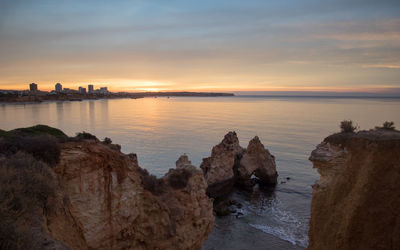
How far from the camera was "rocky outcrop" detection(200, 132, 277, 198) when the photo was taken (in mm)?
25266

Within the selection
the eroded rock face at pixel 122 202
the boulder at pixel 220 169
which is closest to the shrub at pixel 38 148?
the eroded rock face at pixel 122 202

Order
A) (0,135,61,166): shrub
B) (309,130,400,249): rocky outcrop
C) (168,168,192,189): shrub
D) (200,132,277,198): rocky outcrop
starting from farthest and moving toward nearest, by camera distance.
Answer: (200,132,277,198): rocky outcrop, (168,168,192,189): shrub, (309,130,400,249): rocky outcrop, (0,135,61,166): shrub

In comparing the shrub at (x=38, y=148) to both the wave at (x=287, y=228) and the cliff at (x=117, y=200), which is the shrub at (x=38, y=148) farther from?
the wave at (x=287, y=228)

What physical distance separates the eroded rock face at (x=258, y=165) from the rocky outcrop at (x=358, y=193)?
14904 mm

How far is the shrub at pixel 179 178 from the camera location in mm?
13148

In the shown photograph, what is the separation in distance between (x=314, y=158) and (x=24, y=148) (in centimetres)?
1325

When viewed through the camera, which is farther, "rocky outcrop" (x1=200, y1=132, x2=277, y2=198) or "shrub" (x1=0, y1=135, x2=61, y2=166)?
"rocky outcrop" (x1=200, y1=132, x2=277, y2=198)

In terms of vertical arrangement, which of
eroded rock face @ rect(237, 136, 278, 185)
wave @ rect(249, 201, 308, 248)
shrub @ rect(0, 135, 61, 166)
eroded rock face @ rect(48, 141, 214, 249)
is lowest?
wave @ rect(249, 201, 308, 248)

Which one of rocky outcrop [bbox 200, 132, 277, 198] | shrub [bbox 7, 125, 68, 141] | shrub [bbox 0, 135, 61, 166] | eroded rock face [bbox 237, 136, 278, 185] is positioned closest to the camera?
shrub [bbox 0, 135, 61, 166]

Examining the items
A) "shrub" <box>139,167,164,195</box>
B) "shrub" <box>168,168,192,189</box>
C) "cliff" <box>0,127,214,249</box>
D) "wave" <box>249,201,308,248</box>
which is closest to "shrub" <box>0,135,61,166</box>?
"cliff" <box>0,127,214,249</box>

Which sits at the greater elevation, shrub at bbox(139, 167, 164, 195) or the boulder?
shrub at bbox(139, 167, 164, 195)

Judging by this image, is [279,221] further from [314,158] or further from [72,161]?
[72,161]

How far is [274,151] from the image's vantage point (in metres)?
36.6

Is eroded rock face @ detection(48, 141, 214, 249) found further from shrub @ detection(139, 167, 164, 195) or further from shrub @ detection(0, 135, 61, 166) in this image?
shrub @ detection(0, 135, 61, 166)
